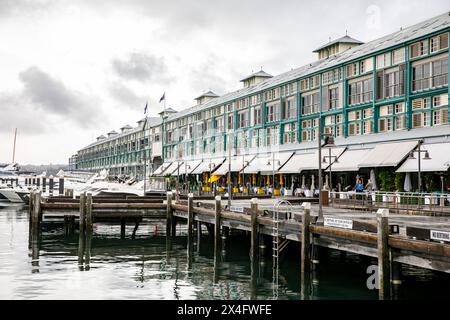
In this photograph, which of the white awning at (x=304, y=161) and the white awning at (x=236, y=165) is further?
the white awning at (x=236, y=165)

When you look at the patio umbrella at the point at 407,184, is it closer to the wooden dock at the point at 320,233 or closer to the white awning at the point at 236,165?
the wooden dock at the point at 320,233

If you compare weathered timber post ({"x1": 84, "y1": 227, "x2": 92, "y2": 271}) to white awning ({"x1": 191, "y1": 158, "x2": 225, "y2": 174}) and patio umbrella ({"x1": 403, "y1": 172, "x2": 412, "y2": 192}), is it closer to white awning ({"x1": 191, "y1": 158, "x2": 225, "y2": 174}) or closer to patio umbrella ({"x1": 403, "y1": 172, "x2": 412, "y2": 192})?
patio umbrella ({"x1": 403, "y1": 172, "x2": 412, "y2": 192})

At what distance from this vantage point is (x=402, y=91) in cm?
4750

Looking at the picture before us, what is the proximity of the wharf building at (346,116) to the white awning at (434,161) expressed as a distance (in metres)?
0.10

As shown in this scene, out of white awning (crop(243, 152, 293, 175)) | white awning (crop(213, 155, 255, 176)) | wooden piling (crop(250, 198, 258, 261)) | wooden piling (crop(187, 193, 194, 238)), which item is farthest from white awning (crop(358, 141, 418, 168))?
white awning (crop(213, 155, 255, 176))

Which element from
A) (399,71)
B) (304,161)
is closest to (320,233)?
(399,71)

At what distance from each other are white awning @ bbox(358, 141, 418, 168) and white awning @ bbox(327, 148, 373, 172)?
2.98 ft

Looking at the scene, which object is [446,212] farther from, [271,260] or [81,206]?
[81,206]

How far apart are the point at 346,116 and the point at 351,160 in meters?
6.55

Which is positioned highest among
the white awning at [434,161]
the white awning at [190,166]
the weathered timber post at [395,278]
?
the white awning at [190,166]

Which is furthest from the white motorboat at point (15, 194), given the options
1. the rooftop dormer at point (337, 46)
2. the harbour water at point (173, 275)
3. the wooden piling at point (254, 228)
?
the wooden piling at point (254, 228)

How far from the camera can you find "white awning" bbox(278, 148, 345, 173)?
176 feet

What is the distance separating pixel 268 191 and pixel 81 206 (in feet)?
90.4

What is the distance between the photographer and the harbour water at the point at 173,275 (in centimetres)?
2105
